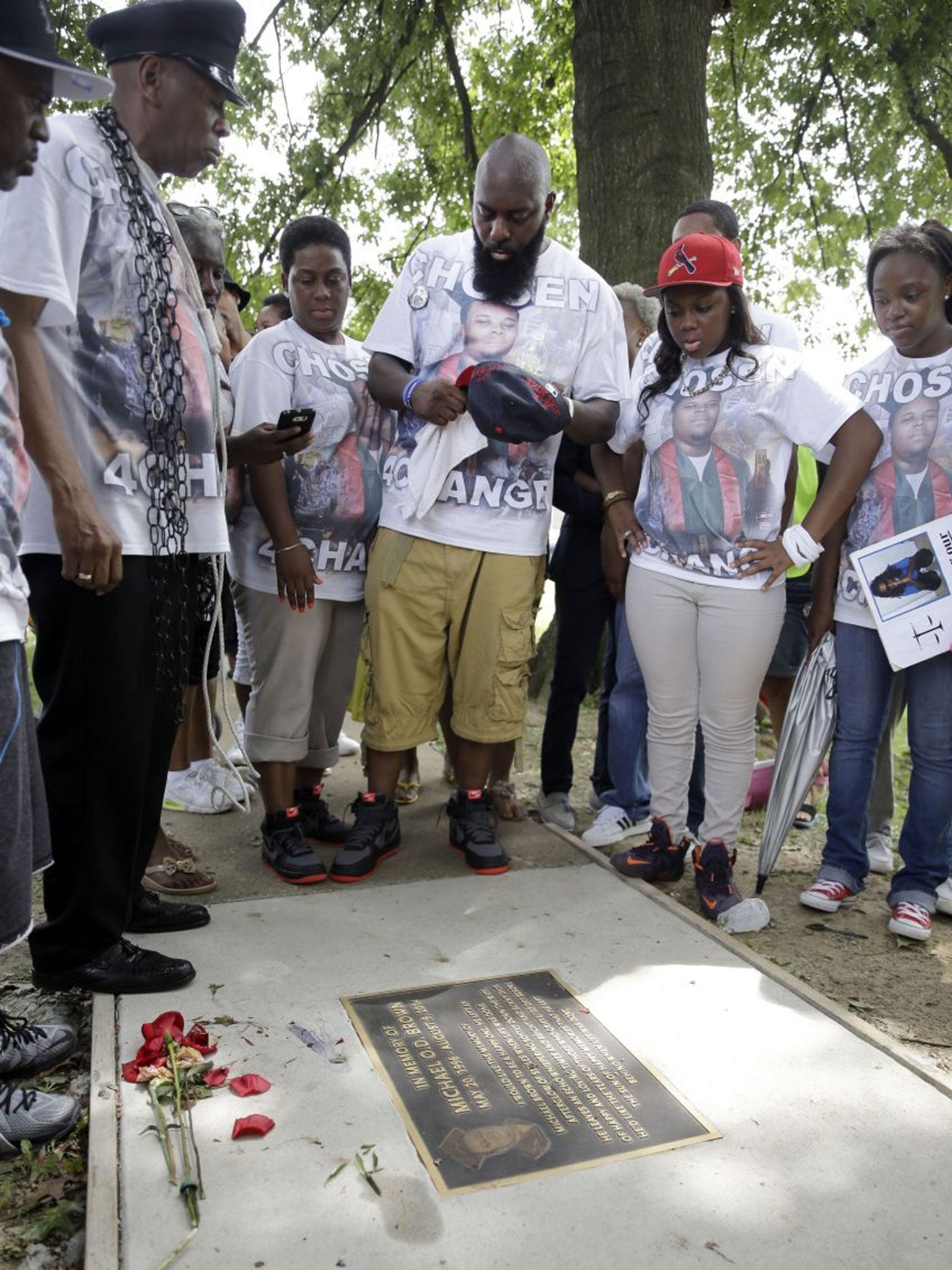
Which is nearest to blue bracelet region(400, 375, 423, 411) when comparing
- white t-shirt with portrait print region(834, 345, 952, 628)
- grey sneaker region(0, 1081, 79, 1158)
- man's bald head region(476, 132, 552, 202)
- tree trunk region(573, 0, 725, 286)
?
man's bald head region(476, 132, 552, 202)

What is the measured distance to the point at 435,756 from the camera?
5.32m

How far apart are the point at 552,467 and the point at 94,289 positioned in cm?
165

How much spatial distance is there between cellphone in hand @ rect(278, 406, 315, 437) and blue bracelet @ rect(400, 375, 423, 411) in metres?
0.38

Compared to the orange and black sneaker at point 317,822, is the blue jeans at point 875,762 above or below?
above

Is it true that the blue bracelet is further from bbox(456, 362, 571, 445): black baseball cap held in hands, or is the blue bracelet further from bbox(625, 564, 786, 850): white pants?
bbox(625, 564, 786, 850): white pants

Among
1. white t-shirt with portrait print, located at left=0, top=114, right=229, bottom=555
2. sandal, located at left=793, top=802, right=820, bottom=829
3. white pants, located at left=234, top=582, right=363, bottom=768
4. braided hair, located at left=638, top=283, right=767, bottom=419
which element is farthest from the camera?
sandal, located at left=793, top=802, right=820, bottom=829

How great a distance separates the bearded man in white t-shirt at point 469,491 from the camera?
351cm

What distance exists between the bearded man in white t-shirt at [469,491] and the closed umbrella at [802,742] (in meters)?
0.92

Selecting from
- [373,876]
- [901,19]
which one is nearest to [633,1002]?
[373,876]

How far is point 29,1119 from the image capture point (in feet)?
7.23

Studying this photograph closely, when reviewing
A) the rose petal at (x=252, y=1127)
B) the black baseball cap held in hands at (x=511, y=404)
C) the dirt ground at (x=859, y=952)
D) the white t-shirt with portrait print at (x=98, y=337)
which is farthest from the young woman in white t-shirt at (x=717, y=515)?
→ the rose petal at (x=252, y=1127)

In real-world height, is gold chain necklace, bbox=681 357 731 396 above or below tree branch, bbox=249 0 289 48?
below

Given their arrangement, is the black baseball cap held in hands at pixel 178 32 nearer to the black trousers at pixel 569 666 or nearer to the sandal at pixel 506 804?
the black trousers at pixel 569 666

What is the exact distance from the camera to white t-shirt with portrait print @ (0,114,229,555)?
238cm
